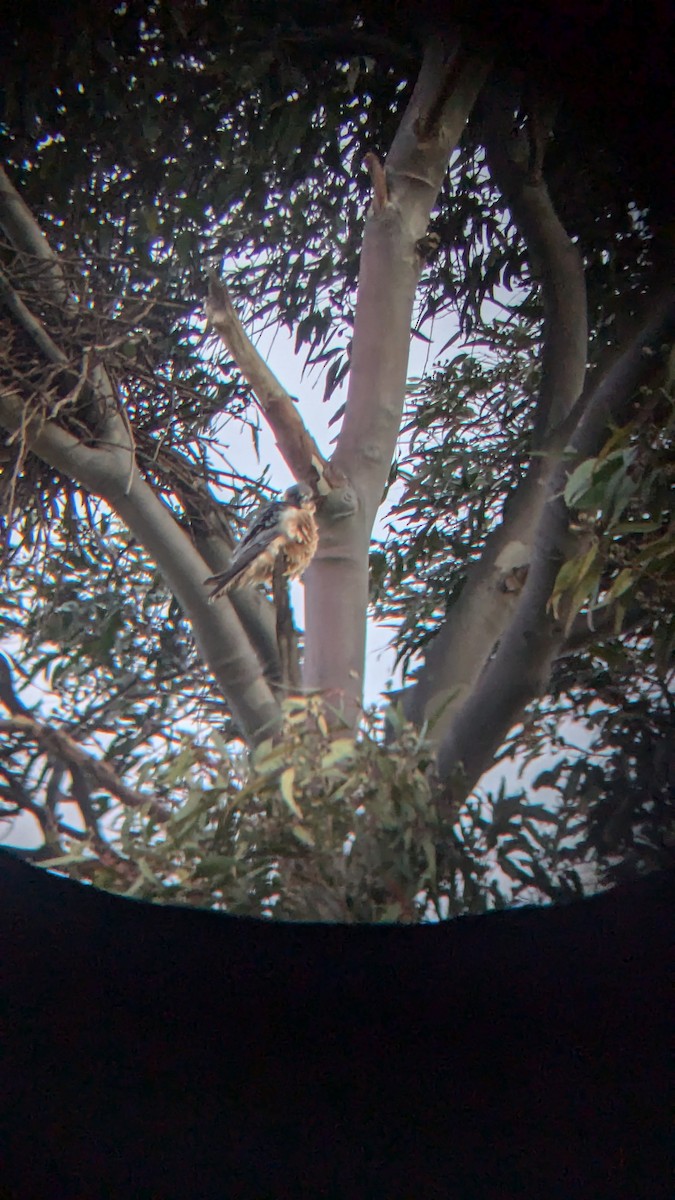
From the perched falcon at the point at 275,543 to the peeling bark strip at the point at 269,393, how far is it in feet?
0.04

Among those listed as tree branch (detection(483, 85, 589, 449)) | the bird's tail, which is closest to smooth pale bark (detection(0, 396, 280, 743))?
the bird's tail

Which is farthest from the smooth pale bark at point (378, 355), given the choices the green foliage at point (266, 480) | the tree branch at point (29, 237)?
the tree branch at point (29, 237)

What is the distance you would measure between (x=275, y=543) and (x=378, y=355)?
0.35ft

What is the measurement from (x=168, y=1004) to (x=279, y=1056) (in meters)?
0.05

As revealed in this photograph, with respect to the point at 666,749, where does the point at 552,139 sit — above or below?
above

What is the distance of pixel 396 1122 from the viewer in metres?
0.32

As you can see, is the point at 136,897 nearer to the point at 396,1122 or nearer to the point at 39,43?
the point at 396,1122

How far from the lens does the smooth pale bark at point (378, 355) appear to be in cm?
33

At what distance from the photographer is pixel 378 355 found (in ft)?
1.18

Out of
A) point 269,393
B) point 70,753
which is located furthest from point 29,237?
point 70,753

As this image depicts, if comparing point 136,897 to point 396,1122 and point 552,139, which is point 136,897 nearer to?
point 396,1122

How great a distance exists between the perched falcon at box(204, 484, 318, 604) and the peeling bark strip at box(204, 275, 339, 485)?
0.04 feet

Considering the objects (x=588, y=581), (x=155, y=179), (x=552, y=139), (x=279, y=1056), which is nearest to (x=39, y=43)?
(x=155, y=179)

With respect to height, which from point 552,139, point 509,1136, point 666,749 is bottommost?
point 509,1136
